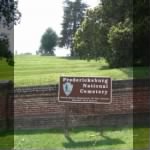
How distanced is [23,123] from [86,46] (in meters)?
3.00

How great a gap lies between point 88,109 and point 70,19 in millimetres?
2957

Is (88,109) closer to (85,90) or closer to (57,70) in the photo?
(85,90)

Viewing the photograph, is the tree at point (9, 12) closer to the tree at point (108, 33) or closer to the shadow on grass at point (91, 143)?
the tree at point (108, 33)

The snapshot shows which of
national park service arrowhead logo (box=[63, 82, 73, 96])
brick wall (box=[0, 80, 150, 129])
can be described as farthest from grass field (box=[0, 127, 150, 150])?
national park service arrowhead logo (box=[63, 82, 73, 96])

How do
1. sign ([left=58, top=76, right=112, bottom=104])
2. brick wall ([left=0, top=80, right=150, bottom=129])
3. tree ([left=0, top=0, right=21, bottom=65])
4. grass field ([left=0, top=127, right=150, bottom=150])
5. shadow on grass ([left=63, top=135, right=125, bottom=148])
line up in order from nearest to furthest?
grass field ([left=0, top=127, right=150, bottom=150])
shadow on grass ([left=63, top=135, right=125, bottom=148])
sign ([left=58, top=76, right=112, bottom=104])
brick wall ([left=0, top=80, right=150, bottom=129])
tree ([left=0, top=0, right=21, bottom=65])

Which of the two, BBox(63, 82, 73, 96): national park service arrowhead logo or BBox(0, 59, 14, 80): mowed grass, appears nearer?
BBox(63, 82, 73, 96): national park service arrowhead logo

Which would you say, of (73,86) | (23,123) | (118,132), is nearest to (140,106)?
(118,132)

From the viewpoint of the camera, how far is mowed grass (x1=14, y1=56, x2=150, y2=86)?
10.9 metres

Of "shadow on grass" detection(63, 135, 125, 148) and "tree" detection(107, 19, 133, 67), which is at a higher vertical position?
"tree" detection(107, 19, 133, 67)

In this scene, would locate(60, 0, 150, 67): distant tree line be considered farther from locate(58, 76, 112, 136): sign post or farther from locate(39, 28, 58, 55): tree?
locate(58, 76, 112, 136): sign post

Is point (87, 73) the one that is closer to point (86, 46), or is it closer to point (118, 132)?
point (86, 46)

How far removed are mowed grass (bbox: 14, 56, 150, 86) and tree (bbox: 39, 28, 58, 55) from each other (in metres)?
0.37

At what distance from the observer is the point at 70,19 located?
1186cm

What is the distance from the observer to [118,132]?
916 centimetres
